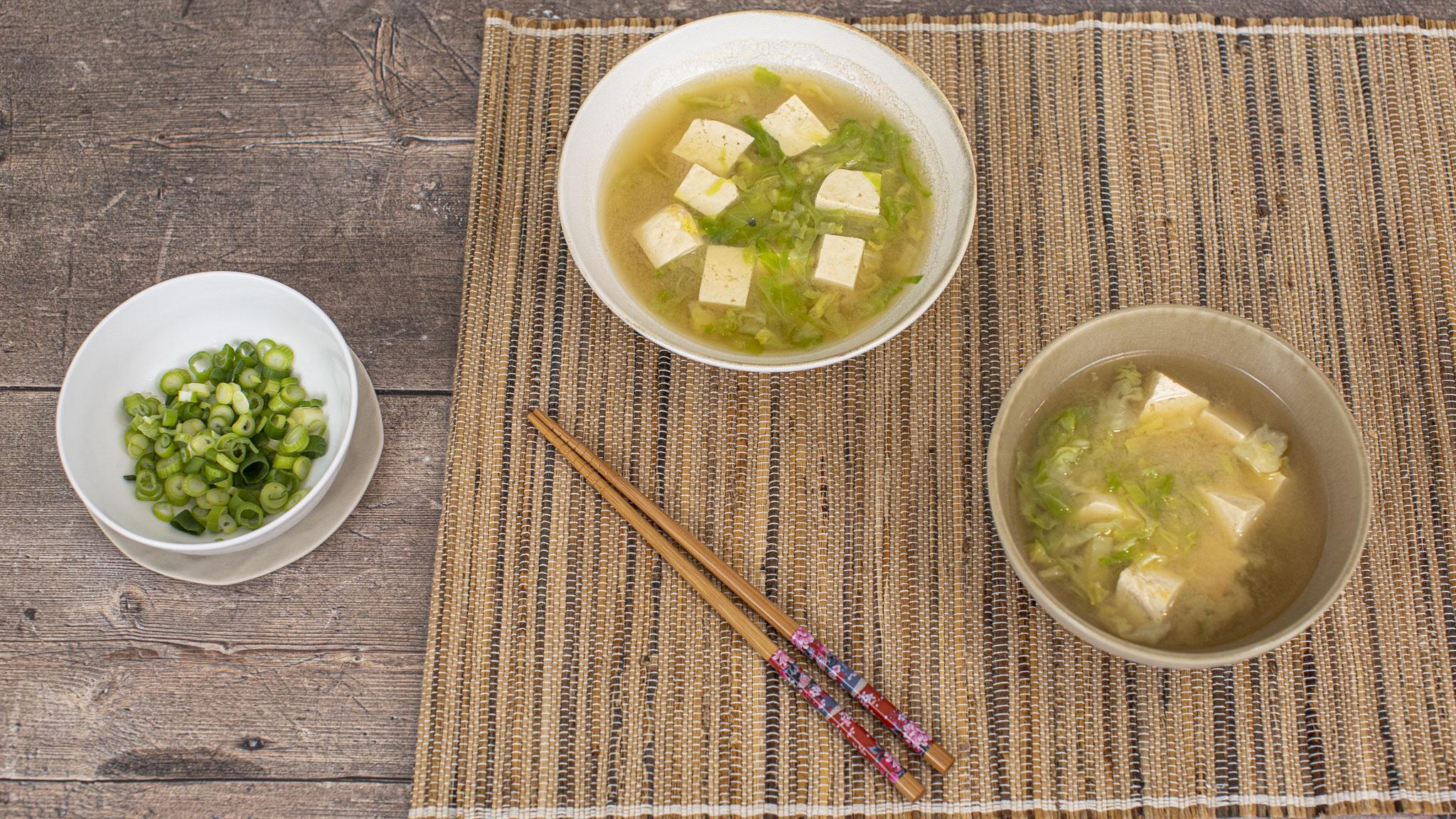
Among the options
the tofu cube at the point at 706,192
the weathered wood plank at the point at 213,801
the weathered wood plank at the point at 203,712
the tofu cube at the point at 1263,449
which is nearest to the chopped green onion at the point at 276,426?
the weathered wood plank at the point at 203,712

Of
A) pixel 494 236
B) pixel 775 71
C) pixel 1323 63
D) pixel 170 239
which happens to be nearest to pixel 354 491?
pixel 494 236

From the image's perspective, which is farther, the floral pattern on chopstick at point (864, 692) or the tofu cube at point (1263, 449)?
the floral pattern on chopstick at point (864, 692)

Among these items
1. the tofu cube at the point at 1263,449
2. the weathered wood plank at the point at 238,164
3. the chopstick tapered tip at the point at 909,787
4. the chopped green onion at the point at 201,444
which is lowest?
the chopstick tapered tip at the point at 909,787

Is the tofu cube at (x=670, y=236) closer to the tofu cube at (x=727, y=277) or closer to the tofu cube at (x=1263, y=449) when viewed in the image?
the tofu cube at (x=727, y=277)

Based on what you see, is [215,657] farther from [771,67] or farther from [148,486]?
[771,67]

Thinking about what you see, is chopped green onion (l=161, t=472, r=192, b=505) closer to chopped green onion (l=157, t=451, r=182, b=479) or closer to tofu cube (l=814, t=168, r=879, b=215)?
A: chopped green onion (l=157, t=451, r=182, b=479)

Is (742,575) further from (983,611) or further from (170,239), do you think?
(170,239)

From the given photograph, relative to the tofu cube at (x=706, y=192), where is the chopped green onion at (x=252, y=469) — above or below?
below
